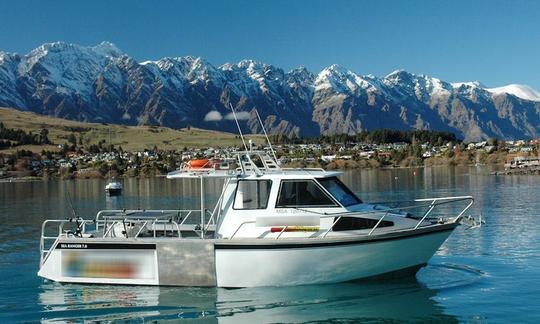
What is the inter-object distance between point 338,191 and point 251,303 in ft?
13.9

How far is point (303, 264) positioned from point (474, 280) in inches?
232

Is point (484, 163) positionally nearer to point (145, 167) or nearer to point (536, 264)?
point (145, 167)

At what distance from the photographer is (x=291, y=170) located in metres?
19.0

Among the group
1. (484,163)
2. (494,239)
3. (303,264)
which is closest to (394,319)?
(303,264)

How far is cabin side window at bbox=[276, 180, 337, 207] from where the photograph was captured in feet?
58.5

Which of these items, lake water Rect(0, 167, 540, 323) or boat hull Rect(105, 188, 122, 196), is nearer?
lake water Rect(0, 167, 540, 323)

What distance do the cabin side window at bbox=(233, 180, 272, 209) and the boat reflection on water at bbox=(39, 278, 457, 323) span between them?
2.43 metres

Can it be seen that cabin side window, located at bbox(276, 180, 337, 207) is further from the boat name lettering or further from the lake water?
the boat name lettering

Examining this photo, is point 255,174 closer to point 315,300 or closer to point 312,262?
point 312,262

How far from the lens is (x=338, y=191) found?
18297 millimetres

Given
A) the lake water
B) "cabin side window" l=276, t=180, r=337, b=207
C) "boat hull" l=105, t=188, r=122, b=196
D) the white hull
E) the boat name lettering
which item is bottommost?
"boat hull" l=105, t=188, r=122, b=196

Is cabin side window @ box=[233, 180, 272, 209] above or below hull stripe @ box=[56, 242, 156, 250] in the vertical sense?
above

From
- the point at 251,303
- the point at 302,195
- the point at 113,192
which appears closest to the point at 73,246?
the point at 251,303

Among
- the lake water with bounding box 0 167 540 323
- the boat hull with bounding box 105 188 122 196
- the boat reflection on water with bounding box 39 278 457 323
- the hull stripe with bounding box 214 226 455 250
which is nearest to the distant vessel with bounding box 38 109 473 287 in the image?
the hull stripe with bounding box 214 226 455 250
